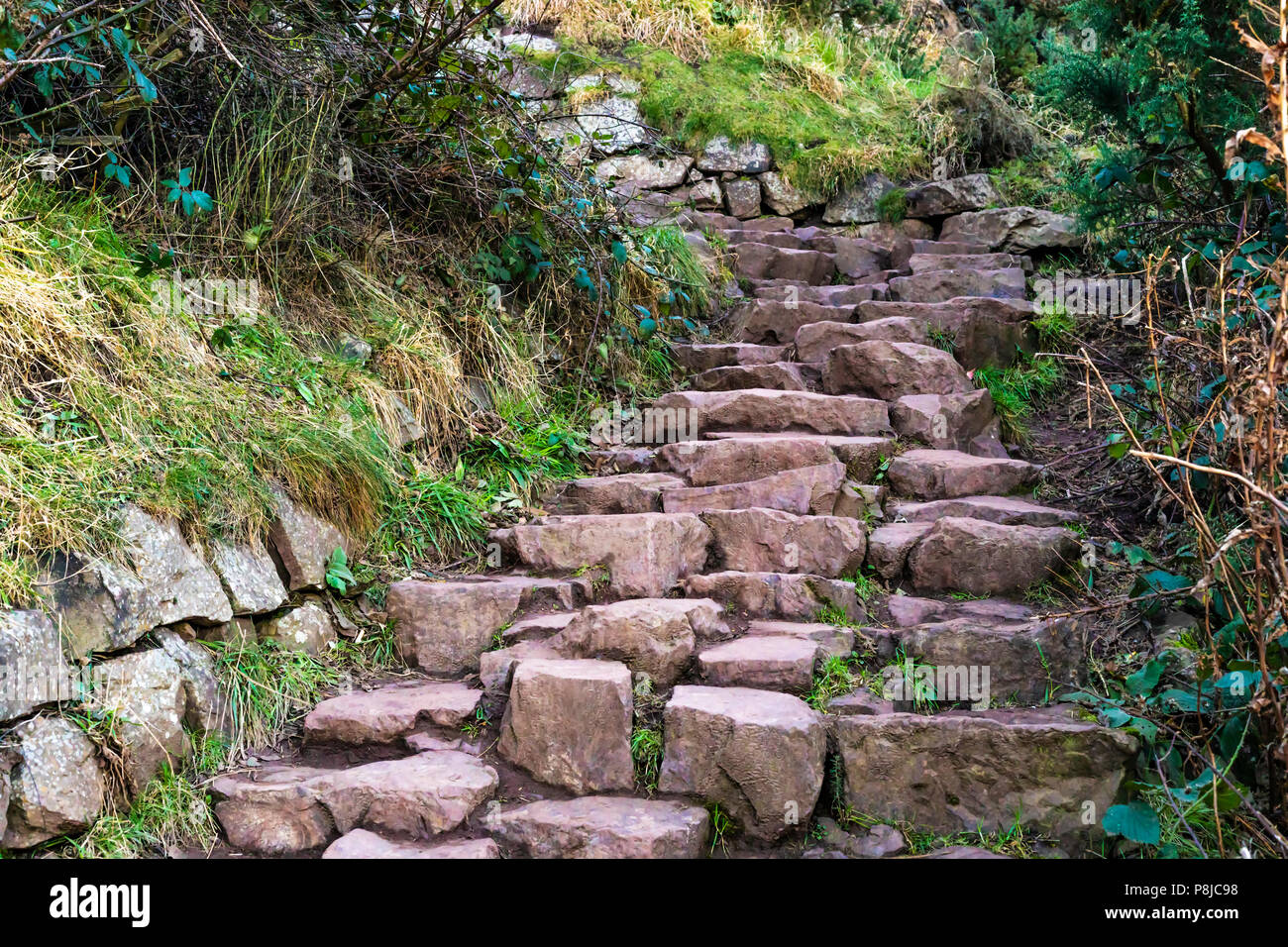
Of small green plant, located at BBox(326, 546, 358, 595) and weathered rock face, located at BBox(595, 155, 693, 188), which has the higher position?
weathered rock face, located at BBox(595, 155, 693, 188)

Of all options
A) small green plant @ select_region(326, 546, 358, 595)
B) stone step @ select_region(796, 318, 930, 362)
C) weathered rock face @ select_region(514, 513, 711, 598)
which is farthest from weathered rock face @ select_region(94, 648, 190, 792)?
stone step @ select_region(796, 318, 930, 362)

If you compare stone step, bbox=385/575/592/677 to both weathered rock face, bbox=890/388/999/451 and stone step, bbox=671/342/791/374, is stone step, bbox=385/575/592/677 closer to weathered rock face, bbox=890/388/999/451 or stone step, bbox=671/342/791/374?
weathered rock face, bbox=890/388/999/451

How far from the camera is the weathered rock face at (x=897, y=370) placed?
4.57 metres

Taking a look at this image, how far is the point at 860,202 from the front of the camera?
686cm

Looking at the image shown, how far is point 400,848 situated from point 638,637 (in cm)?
92

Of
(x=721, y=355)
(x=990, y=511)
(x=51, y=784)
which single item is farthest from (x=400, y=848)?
(x=721, y=355)

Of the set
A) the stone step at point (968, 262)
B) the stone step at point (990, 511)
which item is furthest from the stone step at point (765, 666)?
the stone step at point (968, 262)

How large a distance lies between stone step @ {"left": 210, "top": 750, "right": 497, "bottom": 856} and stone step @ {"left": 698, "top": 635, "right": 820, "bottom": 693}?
0.75m

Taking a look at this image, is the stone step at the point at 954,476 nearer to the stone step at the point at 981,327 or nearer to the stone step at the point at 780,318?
the stone step at the point at 981,327

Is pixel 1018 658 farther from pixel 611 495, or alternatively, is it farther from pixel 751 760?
pixel 611 495

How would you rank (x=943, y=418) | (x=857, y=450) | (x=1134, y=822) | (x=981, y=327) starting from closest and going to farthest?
(x=1134, y=822) → (x=857, y=450) → (x=943, y=418) → (x=981, y=327)

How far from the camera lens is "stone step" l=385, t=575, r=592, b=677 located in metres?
3.29

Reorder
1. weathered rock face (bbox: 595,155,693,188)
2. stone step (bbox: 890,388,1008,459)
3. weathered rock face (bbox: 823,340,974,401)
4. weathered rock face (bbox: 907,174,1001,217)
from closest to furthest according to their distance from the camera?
stone step (bbox: 890,388,1008,459) < weathered rock face (bbox: 823,340,974,401) < weathered rock face (bbox: 907,174,1001,217) < weathered rock face (bbox: 595,155,693,188)
